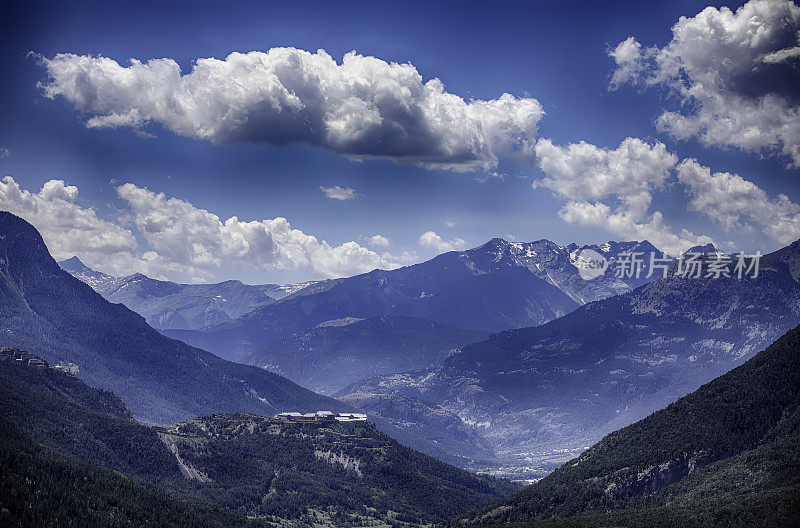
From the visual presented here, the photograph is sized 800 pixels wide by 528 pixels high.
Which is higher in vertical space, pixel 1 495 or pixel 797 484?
pixel 797 484

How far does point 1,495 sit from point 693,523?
18376 cm

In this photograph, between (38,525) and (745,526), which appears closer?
(745,526)

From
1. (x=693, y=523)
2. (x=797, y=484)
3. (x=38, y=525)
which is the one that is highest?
(x=797, y=484)

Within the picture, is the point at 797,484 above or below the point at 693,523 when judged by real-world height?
above

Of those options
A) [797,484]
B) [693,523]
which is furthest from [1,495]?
[797,484]

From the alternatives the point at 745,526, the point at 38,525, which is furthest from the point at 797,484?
the point at 38,525

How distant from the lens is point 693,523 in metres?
195

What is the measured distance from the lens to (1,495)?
200 metres

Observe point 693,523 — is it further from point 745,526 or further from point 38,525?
point 38,525

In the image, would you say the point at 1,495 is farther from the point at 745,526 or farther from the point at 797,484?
the point at 797,484

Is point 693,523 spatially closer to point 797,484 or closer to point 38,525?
point 797,484

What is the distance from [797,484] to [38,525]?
653 feet

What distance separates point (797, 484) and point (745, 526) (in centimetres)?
2177

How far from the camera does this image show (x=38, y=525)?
199 meters
